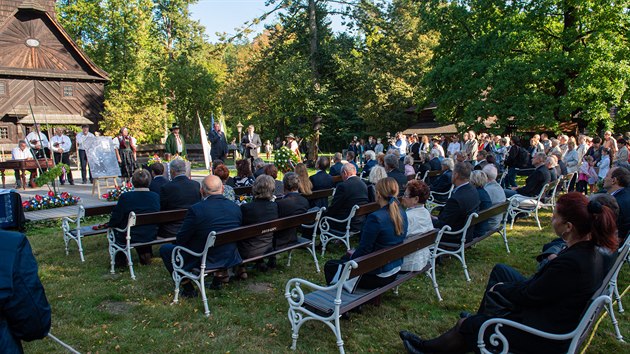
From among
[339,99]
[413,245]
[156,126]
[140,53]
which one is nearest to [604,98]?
[339,99]

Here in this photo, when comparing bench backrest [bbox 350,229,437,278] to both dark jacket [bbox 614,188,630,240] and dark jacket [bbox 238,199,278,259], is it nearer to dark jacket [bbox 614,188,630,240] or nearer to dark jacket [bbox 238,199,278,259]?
dark jacket [bbox 238,199,278,259]

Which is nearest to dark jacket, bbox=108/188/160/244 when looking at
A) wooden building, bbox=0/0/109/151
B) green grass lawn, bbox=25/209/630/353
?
green grass lawn, bbox=25/209/630/353

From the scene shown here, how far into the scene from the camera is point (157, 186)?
7223mm

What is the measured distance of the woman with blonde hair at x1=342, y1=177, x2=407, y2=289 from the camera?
3.97m

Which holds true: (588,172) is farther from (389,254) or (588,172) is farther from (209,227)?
(209,227)

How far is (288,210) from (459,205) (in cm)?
225

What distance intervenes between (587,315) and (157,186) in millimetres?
6473

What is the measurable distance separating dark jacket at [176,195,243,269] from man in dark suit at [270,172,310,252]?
83 cm

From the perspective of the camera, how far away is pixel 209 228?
4.68m

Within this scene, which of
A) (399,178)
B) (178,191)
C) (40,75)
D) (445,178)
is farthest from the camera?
(40,75)

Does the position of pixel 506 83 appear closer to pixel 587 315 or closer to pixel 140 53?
pixel 587 315

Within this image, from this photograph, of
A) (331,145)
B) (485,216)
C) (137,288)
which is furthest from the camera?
(331,145)

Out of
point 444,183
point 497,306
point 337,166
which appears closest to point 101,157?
point 337,166

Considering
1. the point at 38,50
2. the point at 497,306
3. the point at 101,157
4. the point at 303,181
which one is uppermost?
the point at 38,50
